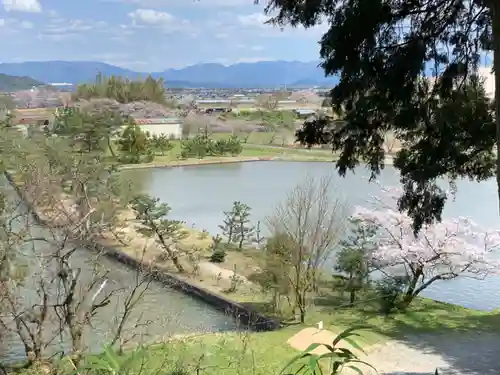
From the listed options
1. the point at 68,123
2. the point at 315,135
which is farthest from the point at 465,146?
the point at 68,123

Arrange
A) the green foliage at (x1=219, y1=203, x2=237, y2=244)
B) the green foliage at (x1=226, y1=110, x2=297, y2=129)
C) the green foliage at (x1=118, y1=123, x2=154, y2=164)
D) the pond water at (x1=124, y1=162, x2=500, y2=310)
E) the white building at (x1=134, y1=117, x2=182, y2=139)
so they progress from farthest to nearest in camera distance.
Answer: the green foliage at (x1=226, y1=110, x2=297, y2=129), the white building at (x1=134, y1=117, x2=182, y2=139), the green foliage at (x1=118, y1=123, x2=154, y2=164), the green foliage at (x1=219, y1=203, x2=237, y2=244), the pond water at (x1=124, y1=162, x2=500, y2=310)

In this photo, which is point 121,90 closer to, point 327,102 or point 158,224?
point 158,224

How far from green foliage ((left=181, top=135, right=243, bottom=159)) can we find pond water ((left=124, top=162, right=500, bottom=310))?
1701mm

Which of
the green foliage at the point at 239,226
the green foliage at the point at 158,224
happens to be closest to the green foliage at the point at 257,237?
the green foliage at the point at 239,226

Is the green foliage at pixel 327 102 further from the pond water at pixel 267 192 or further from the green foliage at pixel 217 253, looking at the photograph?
the green foliage at pixel 217 253

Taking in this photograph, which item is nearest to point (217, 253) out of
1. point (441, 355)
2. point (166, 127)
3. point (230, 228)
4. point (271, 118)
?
point (230, 228)

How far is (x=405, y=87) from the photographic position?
2662 millimetres

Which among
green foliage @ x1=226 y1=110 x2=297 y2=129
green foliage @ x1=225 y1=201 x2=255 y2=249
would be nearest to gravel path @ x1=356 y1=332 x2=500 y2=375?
green foliage @ x1=225 y1=201 x2=255 y2=249

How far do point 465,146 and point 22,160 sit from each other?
969 cm

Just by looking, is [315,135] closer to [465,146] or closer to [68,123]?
[465,146]

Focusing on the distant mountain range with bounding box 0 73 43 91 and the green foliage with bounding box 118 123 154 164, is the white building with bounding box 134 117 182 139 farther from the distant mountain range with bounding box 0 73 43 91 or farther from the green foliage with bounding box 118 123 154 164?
the distant mountain range with bounding box 0 73 43 91

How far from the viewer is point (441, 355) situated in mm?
5758

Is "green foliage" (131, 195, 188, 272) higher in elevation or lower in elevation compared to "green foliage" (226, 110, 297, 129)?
lower

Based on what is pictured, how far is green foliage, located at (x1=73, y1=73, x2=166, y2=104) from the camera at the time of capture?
130ft
